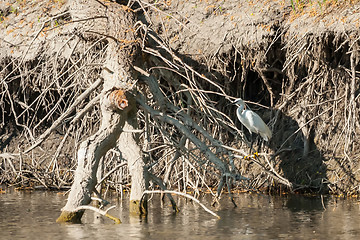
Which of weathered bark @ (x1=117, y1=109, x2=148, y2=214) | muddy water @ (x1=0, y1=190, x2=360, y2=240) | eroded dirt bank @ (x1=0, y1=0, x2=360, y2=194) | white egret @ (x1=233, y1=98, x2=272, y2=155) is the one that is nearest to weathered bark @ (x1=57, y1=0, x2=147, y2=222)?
weathered bark @ (x1=117, y1=109, x2=148, y2=214)

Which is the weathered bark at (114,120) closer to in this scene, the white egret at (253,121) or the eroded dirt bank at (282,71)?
the eroded dirt bank at (282,71)

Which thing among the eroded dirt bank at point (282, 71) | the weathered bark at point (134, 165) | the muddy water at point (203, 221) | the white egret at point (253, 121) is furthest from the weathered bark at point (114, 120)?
the white egret at point (253, 121)

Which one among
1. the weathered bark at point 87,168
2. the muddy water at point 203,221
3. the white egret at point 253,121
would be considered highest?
the white egret at point 253,121

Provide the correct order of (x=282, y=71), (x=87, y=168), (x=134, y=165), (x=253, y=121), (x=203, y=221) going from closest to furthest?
(x=87, y=168) → (x=203, y=221) → (x=134, y=165) → (x=282, y=71) → (x=253, y=121)

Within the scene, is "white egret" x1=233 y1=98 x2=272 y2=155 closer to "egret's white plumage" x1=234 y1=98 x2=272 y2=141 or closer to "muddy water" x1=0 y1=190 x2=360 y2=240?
"egret's white plumage" x1=234 y1=98 x2=272 y2=141

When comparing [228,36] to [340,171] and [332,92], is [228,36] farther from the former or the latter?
[340,171]

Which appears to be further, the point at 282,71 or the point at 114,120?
the point at 282,71

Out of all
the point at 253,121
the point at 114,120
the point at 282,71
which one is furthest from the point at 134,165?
the point at 282,71

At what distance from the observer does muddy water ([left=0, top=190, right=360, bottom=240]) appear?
22.2 feet

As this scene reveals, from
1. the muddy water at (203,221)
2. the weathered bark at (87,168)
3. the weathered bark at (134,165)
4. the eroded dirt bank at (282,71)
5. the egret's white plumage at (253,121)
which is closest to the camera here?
the muddy water at (203,221)

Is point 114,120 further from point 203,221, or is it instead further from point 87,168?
point 203,221

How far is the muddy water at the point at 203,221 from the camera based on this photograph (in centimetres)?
676

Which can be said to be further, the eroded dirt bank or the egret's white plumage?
the egret's white plumage

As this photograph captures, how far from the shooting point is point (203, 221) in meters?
7.71
